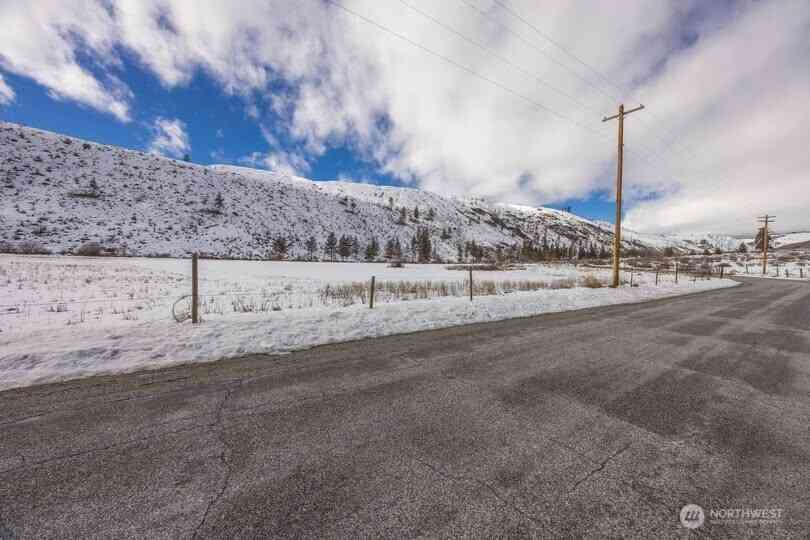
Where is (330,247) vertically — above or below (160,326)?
above

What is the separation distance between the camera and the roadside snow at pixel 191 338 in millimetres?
4668

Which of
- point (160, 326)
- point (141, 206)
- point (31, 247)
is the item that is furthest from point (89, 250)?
point (160, 326)

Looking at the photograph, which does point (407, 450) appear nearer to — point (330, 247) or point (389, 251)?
point (330, 247)

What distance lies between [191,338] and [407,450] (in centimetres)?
512

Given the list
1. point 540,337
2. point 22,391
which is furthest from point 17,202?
point 540,337

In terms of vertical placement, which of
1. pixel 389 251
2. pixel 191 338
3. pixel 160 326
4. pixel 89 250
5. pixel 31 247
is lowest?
pixel 191 338

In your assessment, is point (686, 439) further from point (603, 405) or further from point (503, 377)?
point (503, 377)

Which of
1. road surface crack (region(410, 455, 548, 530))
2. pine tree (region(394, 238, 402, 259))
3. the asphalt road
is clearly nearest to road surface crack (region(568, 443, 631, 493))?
the asphalt road

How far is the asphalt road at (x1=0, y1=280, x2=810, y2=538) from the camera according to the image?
205 centimetres

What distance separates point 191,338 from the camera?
5949 millimetres

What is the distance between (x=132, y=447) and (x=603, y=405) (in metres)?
4.83

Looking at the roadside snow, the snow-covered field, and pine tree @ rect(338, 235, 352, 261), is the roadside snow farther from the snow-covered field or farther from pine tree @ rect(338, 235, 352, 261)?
pine tree @ rect(338, 235, 352, 261)

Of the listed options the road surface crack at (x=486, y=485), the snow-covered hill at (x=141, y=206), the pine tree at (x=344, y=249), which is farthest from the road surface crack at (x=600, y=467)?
the pine tree at (x=344, y=249)

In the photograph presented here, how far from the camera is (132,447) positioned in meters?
2.82
